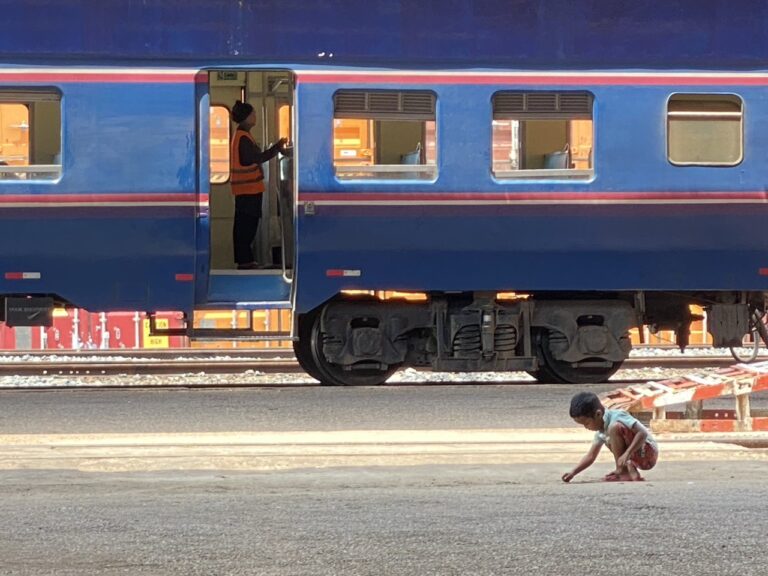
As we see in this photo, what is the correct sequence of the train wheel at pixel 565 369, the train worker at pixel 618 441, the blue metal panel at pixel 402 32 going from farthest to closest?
the train wheel at pixel 565 369 → the blue metal panel at pixel 402 32 → the train worker at pixel 618 441

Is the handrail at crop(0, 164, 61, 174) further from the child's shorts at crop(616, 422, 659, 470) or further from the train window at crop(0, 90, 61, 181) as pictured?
the child's shorts at crop(616, 422, 659, 470)

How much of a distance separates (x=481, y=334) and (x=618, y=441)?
5.35m

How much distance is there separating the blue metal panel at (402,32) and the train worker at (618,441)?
553 centimetres

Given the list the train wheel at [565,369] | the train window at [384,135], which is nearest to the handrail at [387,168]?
the train window at [384,135]

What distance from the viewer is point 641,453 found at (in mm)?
7824

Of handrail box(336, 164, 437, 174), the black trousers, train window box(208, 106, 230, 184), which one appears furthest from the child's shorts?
train window box(208, 106, 230, 184)

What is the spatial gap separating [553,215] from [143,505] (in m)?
6.68

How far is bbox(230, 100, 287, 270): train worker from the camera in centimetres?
1296

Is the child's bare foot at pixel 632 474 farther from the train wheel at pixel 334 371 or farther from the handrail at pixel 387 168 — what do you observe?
the train wheel at pixel 334 371

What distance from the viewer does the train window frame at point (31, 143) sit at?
12.3 m

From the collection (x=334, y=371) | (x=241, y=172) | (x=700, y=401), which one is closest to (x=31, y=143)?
(x=241, y=172)

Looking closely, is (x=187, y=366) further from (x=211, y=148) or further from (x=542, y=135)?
(x=542, y=135)

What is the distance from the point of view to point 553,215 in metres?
12.9

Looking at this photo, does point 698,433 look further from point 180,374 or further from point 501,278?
point 180,374
